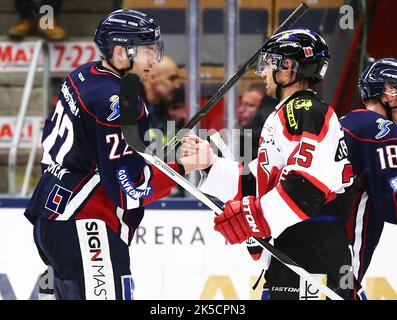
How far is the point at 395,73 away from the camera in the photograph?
12.6 ft

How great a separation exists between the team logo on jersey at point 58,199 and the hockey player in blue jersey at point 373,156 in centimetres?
97

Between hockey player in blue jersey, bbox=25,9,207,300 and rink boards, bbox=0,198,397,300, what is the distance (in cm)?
130

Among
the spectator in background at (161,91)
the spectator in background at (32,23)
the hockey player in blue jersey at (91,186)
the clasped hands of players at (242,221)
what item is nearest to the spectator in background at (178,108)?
the spectator in background at (161,91)

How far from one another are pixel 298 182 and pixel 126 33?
0.85 m

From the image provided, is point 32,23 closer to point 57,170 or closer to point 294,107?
point 57,170

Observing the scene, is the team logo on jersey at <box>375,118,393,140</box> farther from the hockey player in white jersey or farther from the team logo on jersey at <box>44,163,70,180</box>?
the team logo on jersey at <box>44,163,70,180</box>

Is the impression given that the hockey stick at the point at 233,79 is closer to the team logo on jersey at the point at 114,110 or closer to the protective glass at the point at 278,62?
the protective glass at the point at 278,62

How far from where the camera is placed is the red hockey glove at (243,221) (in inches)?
131

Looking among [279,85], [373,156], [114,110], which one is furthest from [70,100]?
[373,156]

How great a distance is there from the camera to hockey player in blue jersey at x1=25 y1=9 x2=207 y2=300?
3611 mm

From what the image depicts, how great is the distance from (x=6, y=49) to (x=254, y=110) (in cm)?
129

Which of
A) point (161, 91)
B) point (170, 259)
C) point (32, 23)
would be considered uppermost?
point (32, 23)

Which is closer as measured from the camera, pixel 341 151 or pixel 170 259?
pixel 341 151

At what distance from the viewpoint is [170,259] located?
504cm
